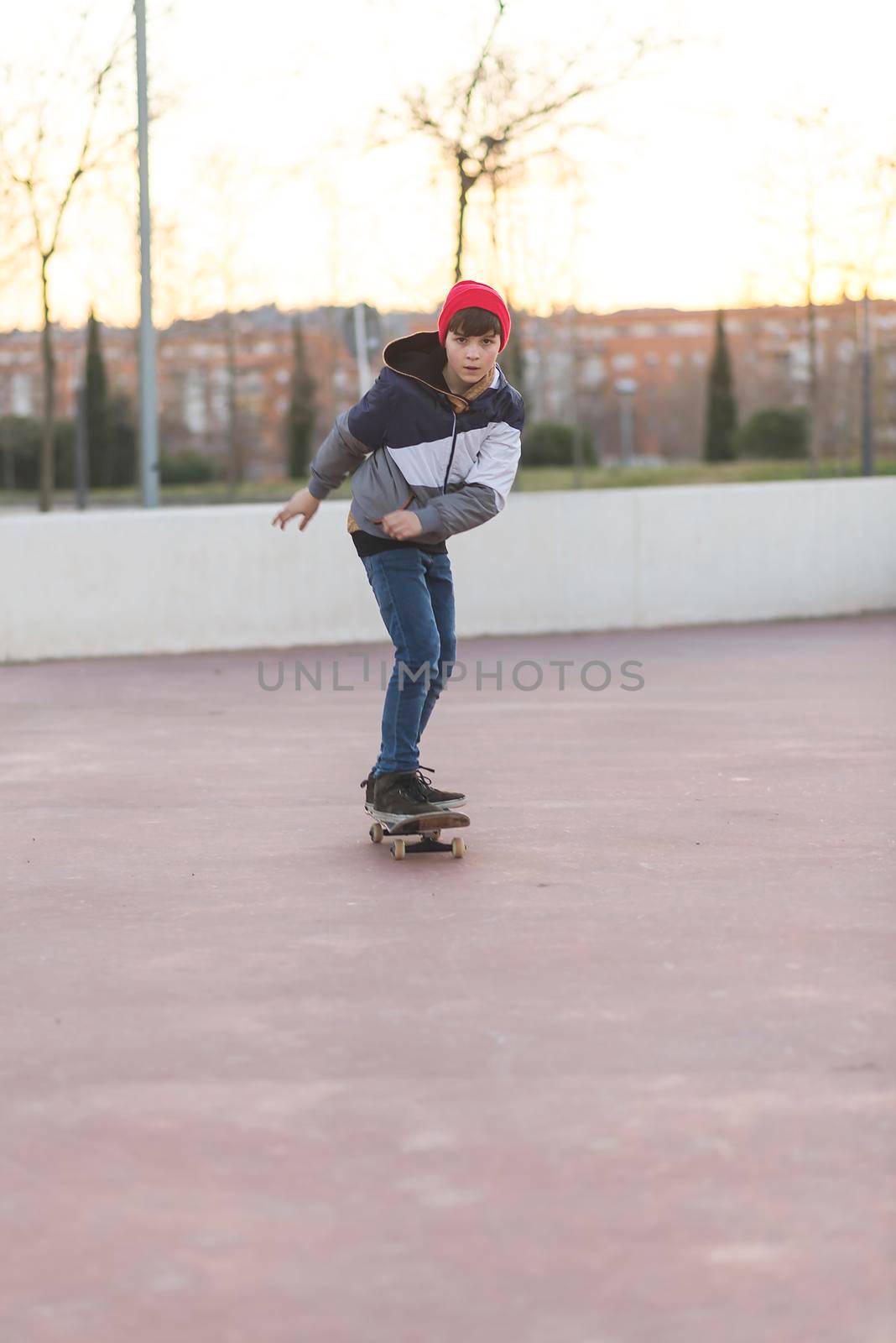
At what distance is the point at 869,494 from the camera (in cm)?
1582

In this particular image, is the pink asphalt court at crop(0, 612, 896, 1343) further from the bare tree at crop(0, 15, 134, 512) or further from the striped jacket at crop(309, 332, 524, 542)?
the bare tree at crop(0, 15, 134, 512)

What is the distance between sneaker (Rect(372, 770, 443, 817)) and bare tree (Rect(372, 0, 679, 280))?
32.2 ft

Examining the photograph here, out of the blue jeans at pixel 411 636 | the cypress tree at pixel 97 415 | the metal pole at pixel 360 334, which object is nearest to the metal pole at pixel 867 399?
the metal pole at pixel 360 334

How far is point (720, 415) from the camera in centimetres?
5525

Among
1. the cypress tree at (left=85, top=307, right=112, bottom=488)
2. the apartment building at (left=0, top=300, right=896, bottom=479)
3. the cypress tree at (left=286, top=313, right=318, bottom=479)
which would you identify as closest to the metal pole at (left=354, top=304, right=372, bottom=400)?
the apartment building at (left=0, top=300, right=896, bottom=479)

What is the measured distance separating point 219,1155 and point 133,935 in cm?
172

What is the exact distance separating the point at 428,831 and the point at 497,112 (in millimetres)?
10135

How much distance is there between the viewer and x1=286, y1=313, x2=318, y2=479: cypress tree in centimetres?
5034

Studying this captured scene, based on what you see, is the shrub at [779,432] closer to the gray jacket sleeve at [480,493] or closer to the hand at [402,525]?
the gray jacket sleeve at [480,493]

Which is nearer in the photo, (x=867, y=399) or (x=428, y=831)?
(x=428, y=831)

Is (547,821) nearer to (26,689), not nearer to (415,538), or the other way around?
(415,538)

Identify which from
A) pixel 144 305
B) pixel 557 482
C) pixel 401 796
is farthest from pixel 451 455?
pixel 557 482

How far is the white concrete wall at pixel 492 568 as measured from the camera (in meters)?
12.7

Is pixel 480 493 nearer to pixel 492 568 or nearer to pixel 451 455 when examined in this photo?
pixel 451 455
